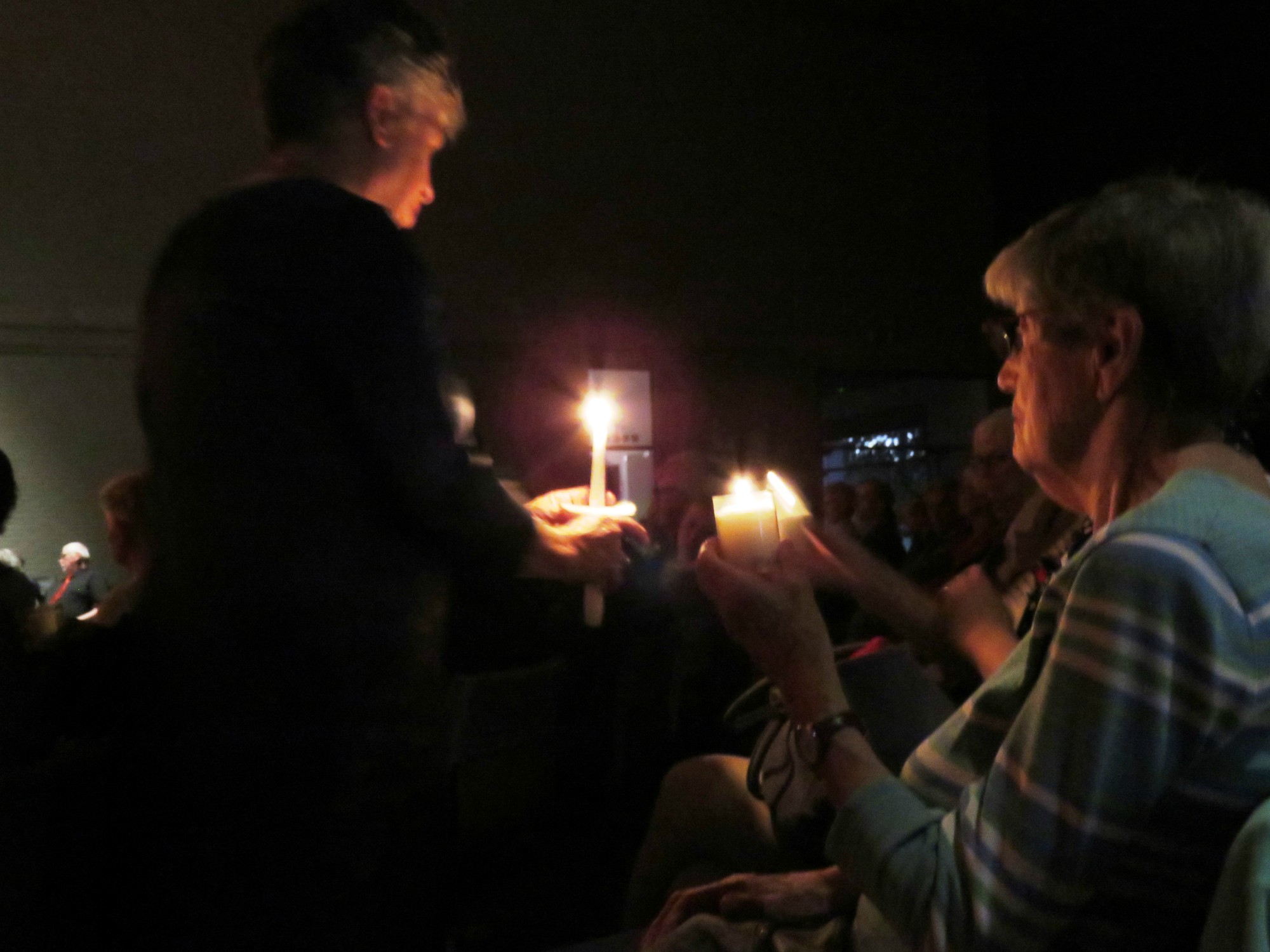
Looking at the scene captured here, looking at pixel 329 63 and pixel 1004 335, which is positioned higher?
pixel 329 63

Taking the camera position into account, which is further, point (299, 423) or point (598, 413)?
point (598, 413)

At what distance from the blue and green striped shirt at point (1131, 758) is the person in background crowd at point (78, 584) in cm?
476

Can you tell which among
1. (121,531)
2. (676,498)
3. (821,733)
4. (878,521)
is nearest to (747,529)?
(821,733)

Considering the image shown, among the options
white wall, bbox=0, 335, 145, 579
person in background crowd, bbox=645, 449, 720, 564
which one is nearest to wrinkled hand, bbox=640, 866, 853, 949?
person in background crowd, bbox=645, 449, 720, 564

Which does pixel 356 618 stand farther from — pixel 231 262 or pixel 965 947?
pixel 965 947

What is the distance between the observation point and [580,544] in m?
1.15

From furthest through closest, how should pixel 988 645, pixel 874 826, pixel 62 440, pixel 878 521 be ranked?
pixel 62 440
pixel 878 521
pixel 988 645
pixel 874 826

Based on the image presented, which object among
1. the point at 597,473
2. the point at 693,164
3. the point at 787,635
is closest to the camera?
the point at 787,635

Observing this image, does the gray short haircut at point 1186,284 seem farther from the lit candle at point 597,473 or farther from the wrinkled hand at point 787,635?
the lit candle at point 597,473

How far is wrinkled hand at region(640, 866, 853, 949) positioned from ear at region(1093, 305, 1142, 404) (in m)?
0.63

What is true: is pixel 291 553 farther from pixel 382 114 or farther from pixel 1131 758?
pixel 1131 758

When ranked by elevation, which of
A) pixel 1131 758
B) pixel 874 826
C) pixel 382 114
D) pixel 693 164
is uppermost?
pixel 693 164

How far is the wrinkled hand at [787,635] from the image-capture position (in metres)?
0.97

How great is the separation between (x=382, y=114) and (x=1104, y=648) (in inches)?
36.4
